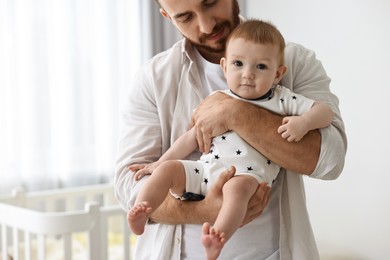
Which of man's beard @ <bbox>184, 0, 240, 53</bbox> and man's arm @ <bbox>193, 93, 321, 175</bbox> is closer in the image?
man's arm @ <bbox>193, 93, 321, 175</bbox>

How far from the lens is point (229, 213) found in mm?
1430

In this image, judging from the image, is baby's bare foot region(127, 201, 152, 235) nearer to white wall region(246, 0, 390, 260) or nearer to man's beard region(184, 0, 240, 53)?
man's beard region(184, 0, 240, 53)

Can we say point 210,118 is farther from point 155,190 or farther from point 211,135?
point 155,190

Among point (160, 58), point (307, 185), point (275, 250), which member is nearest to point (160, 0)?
point (160, 58)

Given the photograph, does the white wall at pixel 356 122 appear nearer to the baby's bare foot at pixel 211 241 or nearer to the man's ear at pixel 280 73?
the man's ear at pixel 280 73

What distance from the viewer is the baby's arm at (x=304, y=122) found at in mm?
1519

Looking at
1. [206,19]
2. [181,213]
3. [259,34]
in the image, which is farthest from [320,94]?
[181,213]

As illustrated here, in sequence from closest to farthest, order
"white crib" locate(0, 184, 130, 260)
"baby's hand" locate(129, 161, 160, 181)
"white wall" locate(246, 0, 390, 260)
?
"baby's hand" locate(129, 161, 160, 181) < "white crib" locate(0, 184, 130, 260) < "white wall" locate(246, 0, 390, 260)

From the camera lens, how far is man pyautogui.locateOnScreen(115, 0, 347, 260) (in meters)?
1.54

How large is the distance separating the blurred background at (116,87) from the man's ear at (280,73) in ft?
4.28

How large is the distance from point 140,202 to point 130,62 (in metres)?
2.39

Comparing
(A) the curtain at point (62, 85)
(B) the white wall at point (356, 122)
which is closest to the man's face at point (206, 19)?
(B) the white wall at point (356, 122)

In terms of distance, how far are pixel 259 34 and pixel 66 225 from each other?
Answer: 94 cm

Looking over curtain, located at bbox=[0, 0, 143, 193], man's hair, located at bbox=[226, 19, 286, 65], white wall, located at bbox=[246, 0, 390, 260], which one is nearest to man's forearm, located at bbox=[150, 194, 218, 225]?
man's hair, located at bbox=[226, 19, 286, 65]
